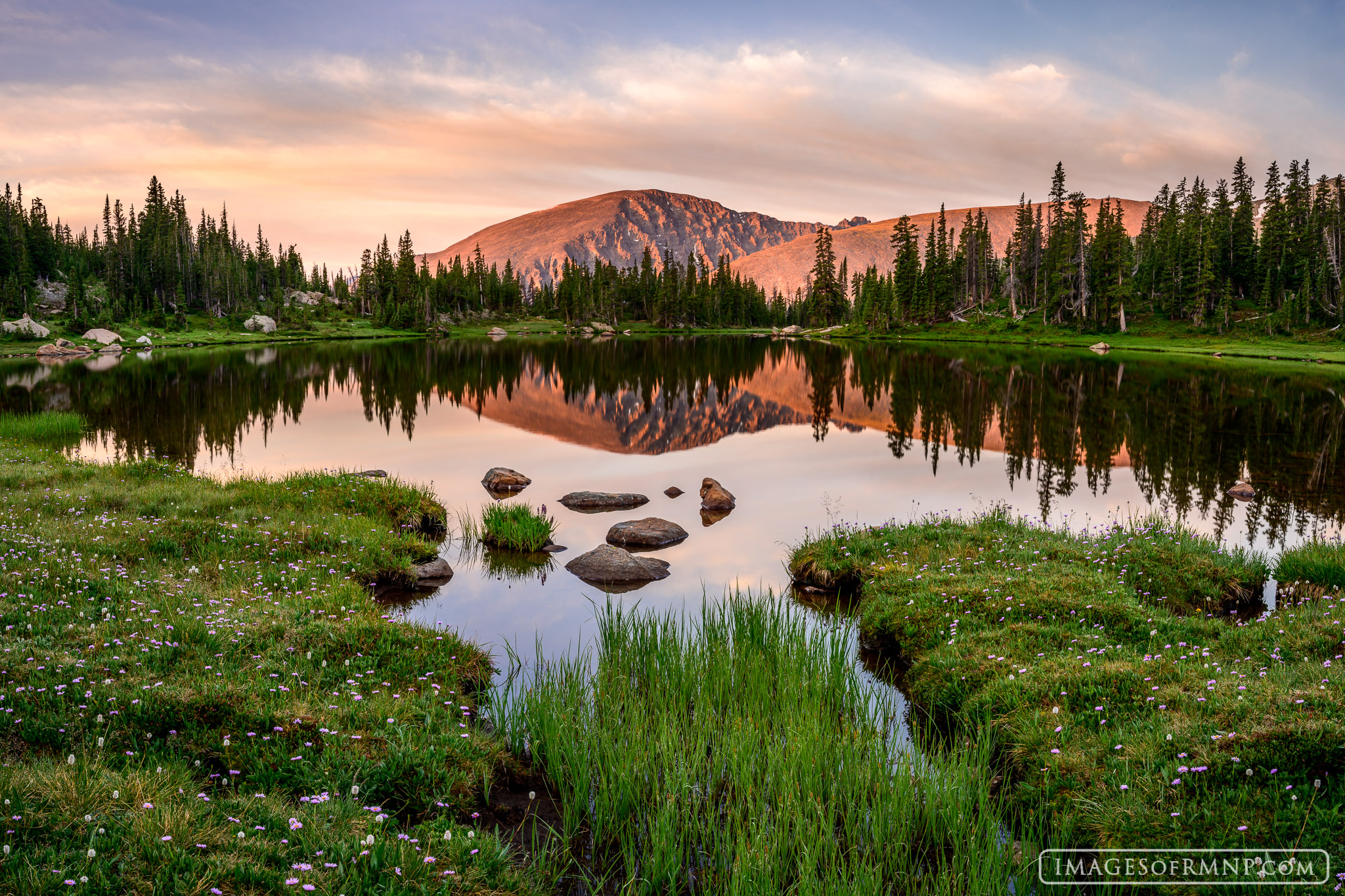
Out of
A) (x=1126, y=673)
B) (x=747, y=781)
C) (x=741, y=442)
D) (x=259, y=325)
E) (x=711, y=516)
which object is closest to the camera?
(x=747, y=781)

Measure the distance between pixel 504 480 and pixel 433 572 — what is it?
964 centimetres

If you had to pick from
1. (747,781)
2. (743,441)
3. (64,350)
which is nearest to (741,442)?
(743,441)

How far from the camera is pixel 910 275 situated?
14362cm

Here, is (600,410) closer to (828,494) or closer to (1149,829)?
(828,494)

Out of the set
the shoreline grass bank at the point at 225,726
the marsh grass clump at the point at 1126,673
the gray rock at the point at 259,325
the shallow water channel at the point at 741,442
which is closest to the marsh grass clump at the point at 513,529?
the shallow water channel at the point at 741,442

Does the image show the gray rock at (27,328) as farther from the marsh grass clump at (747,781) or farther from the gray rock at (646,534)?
the marsh grass clump at (747,781)

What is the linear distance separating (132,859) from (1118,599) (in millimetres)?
13466

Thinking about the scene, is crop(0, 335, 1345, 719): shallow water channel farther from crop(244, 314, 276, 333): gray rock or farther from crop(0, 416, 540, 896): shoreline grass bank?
crop(244, 314, 276, 333): gray rock

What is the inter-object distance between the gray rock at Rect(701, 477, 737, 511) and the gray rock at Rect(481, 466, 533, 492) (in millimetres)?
6566

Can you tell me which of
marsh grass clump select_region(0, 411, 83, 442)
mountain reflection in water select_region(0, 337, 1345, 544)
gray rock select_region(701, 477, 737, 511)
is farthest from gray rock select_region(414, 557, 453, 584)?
marsh grass clump select_region(0, 411, 83, 442)

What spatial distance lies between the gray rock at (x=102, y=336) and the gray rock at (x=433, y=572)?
119365 millimetres

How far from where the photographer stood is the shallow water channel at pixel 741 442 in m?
19.0

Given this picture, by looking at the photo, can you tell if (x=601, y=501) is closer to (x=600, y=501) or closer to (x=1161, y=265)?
(x=600, y=501)

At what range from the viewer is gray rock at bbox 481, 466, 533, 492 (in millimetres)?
26000
